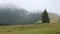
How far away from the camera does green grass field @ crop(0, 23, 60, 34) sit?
2.71 m

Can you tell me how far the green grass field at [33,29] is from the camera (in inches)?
107

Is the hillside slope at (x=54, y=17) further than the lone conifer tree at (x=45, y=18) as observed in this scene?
Yes

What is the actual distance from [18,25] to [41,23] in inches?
23.2

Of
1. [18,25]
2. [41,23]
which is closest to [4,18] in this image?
[18,25]

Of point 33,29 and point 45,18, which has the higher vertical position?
point 45,18

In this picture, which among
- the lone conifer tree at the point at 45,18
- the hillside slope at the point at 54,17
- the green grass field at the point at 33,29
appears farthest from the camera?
the hillside slope at the point at 54,17

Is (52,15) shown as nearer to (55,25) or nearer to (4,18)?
(55,25)

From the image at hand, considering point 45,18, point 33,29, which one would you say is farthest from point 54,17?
point 33,29

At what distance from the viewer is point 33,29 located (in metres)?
2.86

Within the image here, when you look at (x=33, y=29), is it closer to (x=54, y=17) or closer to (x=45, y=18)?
(x=45, y=18)

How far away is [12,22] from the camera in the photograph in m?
3.10

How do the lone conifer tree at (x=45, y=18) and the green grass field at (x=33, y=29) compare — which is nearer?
the green grass field at (x=33, y=29)

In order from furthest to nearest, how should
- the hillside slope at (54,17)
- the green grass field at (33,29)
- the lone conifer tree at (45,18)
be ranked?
the hillside slope at (54,17) < the lone conifer tree at (45,18) < the green grass field at (33,29)

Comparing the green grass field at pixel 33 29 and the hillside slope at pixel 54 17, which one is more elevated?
the hillside slope at pixel 54 17
